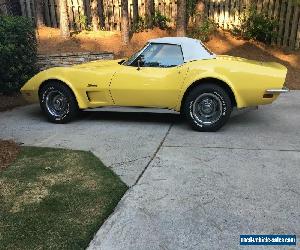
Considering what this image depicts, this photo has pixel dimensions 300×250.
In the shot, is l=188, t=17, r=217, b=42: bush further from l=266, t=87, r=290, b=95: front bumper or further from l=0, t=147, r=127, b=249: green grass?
l=0, t=147, r=127, b=249: green grass

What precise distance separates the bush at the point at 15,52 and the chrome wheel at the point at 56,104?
79.0 inches

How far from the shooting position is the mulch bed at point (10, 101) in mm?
8386

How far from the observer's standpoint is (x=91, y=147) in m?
5.79

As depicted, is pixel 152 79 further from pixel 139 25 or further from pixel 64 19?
pixel 139 25

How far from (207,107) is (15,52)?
4.75 m

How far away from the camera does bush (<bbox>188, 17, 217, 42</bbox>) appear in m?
12.4

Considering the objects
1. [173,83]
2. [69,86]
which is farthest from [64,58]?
[173,83]

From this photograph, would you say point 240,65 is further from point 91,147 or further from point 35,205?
point 35,205

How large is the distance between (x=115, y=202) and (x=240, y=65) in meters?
3.36

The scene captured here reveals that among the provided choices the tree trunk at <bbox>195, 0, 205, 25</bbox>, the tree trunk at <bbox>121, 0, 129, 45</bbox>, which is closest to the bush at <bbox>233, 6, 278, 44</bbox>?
the tree trunk at <bbox>195, 0, 205, 25</bbox>

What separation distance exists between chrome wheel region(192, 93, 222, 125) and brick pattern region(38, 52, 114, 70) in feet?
14.9

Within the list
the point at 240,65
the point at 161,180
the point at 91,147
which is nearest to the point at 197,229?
the point at 161,180

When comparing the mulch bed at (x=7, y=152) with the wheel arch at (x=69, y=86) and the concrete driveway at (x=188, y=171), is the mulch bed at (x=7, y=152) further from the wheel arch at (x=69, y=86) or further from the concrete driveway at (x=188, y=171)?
the wheel arch at (x=69, y=86)

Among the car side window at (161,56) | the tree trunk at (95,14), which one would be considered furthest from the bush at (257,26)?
the car side window at (161,56)
